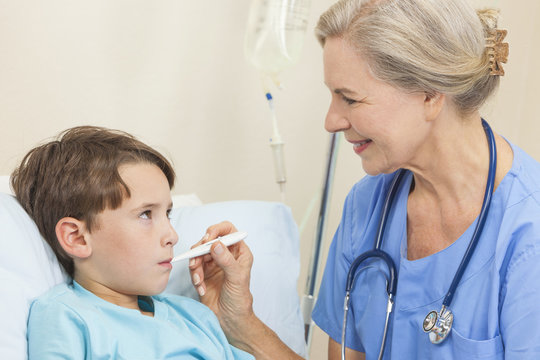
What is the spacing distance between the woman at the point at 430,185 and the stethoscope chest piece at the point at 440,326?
0.05ft

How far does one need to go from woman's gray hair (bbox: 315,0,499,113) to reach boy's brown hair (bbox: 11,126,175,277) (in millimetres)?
503

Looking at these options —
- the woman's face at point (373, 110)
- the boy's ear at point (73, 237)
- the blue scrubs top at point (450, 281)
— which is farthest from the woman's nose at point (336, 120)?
the boy's ear at point (73, 237)

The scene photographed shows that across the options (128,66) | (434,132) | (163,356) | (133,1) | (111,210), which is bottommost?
(163,356)

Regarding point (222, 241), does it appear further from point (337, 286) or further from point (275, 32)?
point (275, 32)

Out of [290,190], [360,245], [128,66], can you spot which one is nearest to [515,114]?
[290,190]

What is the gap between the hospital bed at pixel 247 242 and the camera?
1.11 m

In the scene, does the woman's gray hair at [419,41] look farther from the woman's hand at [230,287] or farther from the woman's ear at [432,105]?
the woman's hand at [230,287]

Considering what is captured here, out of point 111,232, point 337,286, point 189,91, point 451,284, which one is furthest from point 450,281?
point 189,91

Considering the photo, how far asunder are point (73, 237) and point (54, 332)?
8.3 inches

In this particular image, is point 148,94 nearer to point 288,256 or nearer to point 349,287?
point 288,256

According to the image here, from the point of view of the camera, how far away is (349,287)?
1.41 meters

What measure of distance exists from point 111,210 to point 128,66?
70cm

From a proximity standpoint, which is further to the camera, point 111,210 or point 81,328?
point 111,210

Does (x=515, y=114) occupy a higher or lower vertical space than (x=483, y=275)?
higher
